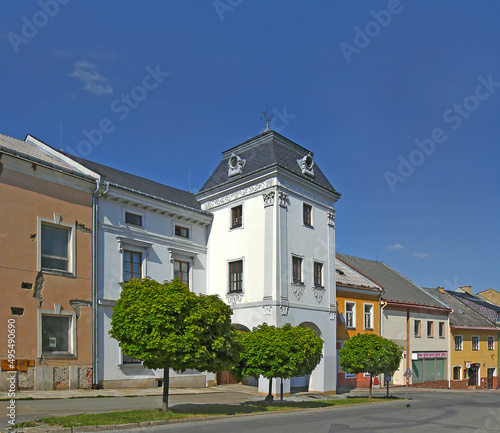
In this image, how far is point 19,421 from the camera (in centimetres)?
1262

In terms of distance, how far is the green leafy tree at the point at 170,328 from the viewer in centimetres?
1411

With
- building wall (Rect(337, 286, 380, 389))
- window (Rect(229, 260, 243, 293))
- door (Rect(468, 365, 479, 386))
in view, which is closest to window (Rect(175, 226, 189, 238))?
window (Rect(229, 260, 243, 293))

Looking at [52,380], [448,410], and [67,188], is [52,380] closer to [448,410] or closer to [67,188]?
[67,188]

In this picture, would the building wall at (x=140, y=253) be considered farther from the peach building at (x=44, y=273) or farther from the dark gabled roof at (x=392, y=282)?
the dark gabled roof at (x=392, y=282)

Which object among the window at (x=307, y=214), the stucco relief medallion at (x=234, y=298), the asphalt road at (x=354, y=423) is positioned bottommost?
the asphalt road at (x=354, y=423)

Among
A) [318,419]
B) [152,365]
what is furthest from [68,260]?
[318,419]

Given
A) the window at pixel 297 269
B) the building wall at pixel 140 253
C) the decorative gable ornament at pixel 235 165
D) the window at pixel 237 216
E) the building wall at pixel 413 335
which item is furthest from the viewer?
the building wall at pixel 413 335

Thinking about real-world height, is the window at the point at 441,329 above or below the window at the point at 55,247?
below

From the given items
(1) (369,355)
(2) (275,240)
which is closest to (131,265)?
(2) (275,240)

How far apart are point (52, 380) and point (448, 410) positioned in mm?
16737

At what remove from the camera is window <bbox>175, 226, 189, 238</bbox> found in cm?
2741

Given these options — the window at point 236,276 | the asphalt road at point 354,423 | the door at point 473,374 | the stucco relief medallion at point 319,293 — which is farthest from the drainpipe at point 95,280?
the door at point 473,374

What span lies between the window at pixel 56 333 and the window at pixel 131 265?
3.66m

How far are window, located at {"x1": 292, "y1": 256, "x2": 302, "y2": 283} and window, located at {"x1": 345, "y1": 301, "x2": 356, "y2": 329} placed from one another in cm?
725
